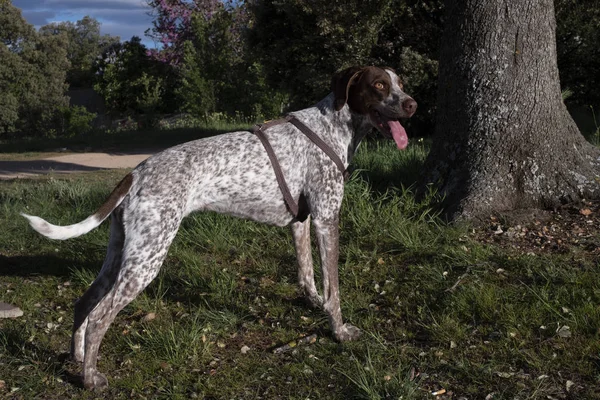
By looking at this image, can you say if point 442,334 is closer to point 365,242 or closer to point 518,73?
point 365,242

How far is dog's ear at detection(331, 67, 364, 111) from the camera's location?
3.74 metres

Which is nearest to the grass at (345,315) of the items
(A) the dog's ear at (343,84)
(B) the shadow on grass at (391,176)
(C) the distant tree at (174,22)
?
(B) the shadow on grass at (391,176)

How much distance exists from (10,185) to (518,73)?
20.5 feet

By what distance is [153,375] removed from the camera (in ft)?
11.1

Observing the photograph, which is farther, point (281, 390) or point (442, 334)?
point (442, 334)

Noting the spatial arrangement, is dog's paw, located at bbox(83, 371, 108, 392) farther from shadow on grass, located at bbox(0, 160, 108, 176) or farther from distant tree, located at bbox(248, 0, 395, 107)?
distant tree, located at bbox(248, 0, 395, 107)

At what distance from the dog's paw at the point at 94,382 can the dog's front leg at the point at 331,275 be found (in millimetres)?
1334

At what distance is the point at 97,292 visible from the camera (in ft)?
11.6

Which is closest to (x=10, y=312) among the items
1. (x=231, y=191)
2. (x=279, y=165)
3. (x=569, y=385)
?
(x=231, y=191)

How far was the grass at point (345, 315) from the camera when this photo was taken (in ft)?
10.6

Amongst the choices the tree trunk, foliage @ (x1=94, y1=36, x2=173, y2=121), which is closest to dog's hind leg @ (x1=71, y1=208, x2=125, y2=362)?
the tree trunk

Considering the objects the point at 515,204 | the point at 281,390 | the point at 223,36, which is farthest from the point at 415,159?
the point at 223,36

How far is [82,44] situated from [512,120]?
43880 mm

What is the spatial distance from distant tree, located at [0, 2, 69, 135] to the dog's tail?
24.8 metres
